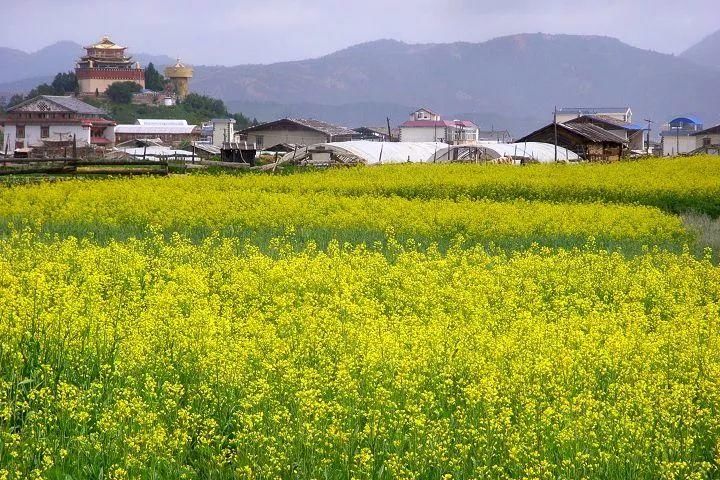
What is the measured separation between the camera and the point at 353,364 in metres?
7.39

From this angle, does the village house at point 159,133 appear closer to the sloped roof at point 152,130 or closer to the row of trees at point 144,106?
the sloped roof at point 152,130

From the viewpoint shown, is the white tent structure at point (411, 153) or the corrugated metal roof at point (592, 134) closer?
the white tent structure at point (411, 153)

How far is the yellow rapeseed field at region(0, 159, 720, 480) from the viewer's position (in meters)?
6.15

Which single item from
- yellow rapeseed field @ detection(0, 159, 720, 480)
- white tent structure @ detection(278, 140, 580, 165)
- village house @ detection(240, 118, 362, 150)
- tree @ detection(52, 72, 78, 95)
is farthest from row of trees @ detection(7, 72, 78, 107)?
yellow rapeseed field @ detection(0, 159, 720, 480)

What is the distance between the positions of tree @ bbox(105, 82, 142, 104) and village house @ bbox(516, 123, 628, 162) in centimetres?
8295

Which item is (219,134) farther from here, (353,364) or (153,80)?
(353,364)

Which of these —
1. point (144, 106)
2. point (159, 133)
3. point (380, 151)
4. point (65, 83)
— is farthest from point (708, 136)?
point (65, 83)

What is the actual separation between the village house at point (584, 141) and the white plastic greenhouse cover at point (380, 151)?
592cm

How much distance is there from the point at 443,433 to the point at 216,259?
7216 mm

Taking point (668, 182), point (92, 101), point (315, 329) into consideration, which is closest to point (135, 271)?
point (315, 329)

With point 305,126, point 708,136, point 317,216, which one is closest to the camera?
point 317,216

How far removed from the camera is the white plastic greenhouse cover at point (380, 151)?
51938 millimetres

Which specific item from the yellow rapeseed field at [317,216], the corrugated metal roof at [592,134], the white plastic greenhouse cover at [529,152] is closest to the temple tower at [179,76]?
the corrugated metal roof at [592,134]

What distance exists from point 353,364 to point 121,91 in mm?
135138
